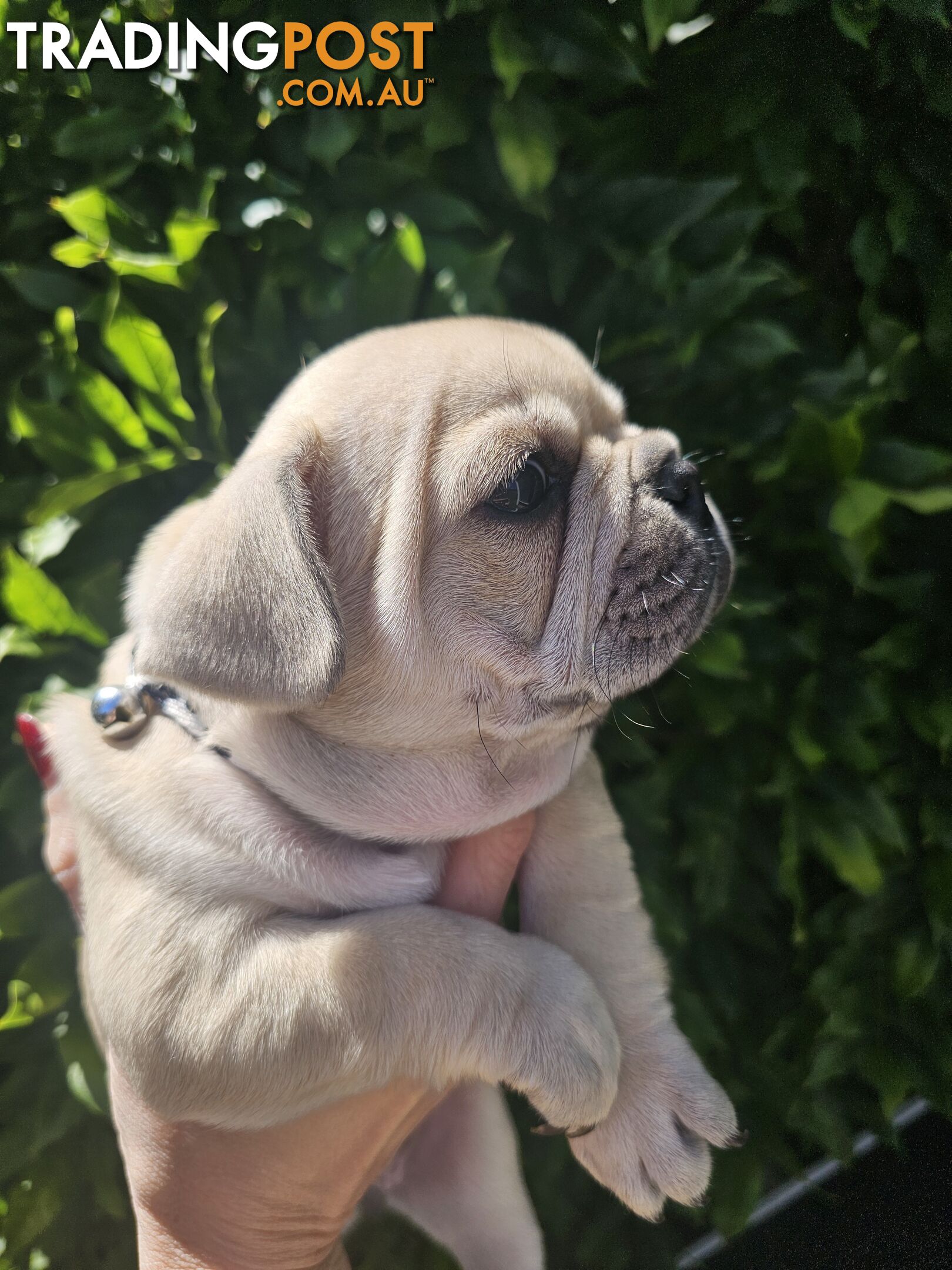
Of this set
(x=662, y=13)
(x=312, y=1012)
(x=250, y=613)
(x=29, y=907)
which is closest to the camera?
(x=250, y=613)

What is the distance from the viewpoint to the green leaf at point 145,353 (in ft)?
7.14

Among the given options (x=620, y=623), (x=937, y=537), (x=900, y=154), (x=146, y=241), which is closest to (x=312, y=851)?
(x=620, y=623)

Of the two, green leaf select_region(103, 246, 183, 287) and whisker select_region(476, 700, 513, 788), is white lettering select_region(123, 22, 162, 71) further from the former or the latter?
whisker select_region(476, 700, 513, 788)

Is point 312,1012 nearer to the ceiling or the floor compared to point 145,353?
nearer to the floor

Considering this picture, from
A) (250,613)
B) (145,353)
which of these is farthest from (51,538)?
(250,613)

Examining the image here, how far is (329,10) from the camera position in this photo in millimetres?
2047

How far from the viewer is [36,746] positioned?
2.15 meters

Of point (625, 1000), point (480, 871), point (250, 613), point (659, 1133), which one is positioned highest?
point (250, 613)

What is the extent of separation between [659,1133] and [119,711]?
138 cm

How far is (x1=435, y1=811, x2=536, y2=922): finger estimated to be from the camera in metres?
2.02

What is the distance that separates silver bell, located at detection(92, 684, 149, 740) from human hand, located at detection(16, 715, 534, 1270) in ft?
1.72

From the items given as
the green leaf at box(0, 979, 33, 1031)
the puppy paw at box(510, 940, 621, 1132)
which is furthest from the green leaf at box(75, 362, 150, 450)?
the puppy paw at box(510, 940, 621, 1132)

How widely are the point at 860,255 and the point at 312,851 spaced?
186 cm

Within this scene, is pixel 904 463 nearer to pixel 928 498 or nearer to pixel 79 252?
pixel 928 498
